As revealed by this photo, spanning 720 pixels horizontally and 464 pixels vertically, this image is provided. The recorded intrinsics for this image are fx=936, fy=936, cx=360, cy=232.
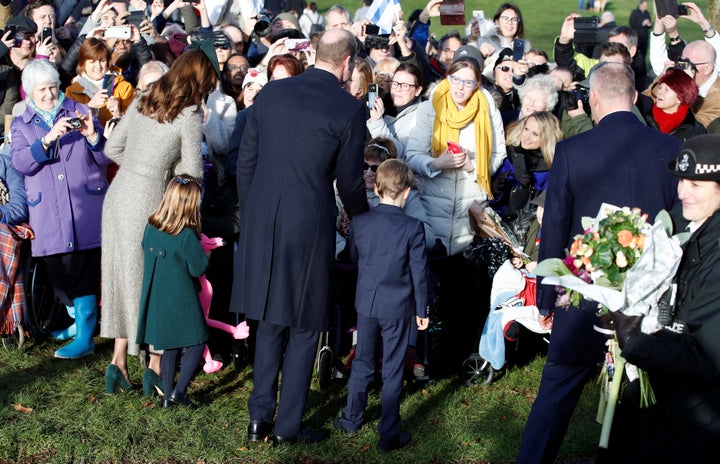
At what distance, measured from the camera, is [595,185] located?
16.3 feet

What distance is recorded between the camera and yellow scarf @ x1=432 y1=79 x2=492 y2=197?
7.40 metres

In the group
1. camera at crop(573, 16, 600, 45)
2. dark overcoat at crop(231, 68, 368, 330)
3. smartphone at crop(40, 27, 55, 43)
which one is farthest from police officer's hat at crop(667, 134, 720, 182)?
smartphone at crop(40, 27, 55, 43)

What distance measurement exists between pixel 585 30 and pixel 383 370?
5.37 meters

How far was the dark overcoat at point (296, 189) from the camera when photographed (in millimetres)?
5465

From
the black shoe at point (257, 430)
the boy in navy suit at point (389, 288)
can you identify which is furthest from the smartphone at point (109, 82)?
the black shoe at point (257, 430)

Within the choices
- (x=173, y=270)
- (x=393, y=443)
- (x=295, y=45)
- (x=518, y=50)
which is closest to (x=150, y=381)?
(x=173, y=270)

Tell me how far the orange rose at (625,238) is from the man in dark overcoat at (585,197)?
1261 mm

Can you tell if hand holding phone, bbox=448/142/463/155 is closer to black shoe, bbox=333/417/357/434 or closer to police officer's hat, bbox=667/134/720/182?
black shoe, bbox=333/417/357/434

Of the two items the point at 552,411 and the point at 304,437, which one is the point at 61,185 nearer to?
the point at 304,437

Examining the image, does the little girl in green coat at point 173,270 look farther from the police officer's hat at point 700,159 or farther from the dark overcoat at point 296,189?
the police officer's hat at point 700,159

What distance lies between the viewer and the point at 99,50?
7.84 m

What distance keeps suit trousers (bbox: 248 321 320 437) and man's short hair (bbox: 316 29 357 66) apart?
5.34 feet

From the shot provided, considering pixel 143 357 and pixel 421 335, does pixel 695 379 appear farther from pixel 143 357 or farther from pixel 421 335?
pixel 143 357

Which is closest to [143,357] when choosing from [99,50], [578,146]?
[99,50]
